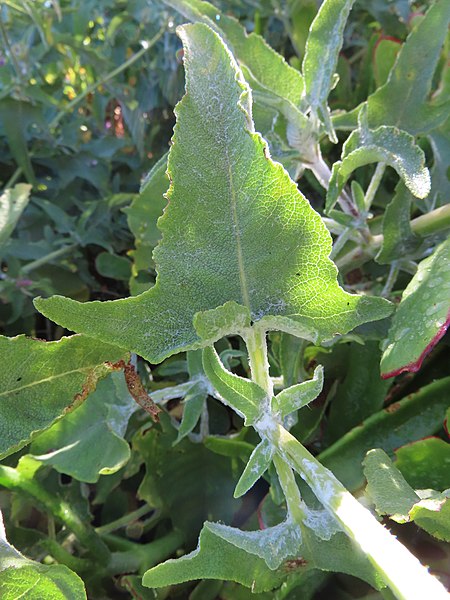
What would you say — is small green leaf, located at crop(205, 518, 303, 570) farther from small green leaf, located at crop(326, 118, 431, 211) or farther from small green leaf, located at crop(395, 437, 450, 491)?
small green leaf, located at crop(326, 118, 431, 211)

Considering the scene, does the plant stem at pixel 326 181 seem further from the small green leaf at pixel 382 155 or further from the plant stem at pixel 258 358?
the plant stem at pixel 258 358

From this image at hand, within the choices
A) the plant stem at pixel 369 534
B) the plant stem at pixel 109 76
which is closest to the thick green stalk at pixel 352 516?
the plant stem at pixel 369 534

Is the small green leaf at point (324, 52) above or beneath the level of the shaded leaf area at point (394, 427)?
above

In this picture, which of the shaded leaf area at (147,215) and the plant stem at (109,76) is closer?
the shaded leaf area at (147,215)

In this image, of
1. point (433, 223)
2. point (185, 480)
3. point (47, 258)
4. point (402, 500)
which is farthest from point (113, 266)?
point (402, 500)

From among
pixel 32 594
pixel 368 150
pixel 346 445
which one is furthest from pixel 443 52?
pixel 32 594

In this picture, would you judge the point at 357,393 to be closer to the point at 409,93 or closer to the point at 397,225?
the point at 397,225

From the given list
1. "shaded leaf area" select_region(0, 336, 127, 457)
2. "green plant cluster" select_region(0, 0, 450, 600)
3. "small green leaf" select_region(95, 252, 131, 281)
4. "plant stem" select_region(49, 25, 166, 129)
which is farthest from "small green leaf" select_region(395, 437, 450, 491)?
"plant stem" select_region(49, 25, 166, 129)
